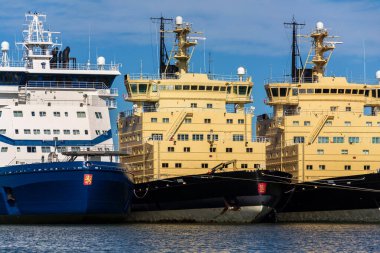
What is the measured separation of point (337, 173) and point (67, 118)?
16.3 meters

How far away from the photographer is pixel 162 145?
7200cm

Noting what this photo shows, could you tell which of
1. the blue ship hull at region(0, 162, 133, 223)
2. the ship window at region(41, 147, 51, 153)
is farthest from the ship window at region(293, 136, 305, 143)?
the ship window at region(41, 147, 51, 153)

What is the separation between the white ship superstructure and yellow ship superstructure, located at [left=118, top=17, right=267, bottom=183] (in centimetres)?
215

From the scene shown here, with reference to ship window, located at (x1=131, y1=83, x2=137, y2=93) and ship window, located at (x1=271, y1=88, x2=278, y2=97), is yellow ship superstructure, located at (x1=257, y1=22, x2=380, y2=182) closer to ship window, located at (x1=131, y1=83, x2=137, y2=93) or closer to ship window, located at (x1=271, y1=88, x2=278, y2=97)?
ship window, located at (x1=271, y1=88, x2=278, y2=97)

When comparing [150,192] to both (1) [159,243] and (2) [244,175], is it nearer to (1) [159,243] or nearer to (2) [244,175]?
(2) [244,175]

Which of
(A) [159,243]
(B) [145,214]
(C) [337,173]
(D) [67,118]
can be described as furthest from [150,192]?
(A) [159,243]

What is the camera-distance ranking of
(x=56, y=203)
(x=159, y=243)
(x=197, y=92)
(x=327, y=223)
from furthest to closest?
(x=197, y=92) < (x=327, y=223) < (x=56, y=203) < (x=159, y=243)

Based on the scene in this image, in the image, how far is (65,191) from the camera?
66.7 m

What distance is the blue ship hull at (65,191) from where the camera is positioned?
218 feet

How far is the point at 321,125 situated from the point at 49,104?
16.5 metres

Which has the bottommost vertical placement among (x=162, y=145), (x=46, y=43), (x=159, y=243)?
(x=159, y=243)

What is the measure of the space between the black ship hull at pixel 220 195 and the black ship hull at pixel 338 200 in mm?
1994

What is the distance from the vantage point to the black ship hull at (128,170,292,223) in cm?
6850

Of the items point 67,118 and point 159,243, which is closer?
point 159,243
